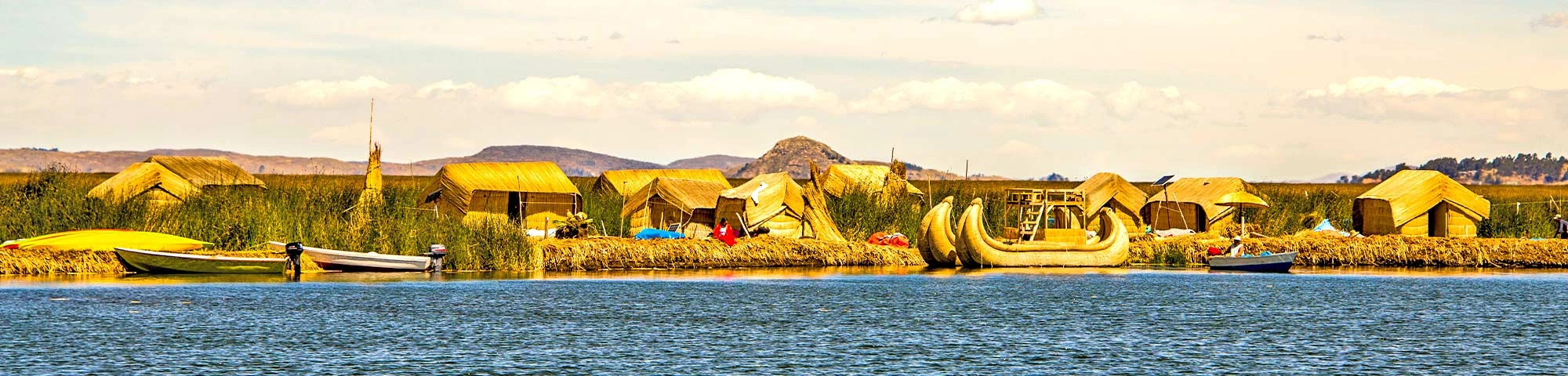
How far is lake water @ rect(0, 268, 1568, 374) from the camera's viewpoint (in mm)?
22094

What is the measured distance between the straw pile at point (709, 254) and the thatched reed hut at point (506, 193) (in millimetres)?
5938

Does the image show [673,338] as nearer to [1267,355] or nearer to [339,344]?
[339,344]

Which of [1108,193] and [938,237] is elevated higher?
[1108,193]

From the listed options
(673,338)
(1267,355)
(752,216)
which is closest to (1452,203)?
(752,216)

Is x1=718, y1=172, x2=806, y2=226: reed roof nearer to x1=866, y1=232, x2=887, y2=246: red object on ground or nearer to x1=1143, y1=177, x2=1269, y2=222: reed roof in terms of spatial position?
x1=866, y1=232, x2=887, y2=246: red object on ground

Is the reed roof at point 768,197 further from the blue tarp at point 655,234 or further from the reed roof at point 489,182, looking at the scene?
the reed roof at point 489,182

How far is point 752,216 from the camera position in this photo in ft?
152

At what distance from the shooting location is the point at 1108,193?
52.0 m

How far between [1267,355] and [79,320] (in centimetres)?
1802

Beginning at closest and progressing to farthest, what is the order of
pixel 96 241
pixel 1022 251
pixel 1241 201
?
pixel 96 241 → pixel 1022 251 → pixel 1241 201

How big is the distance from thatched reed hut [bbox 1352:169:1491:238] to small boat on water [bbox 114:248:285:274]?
32.1 metres

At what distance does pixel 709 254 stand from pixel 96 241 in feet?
47.6

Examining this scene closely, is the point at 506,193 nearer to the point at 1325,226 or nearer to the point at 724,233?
the point at 724,233

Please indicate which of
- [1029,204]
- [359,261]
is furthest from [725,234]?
[359,261]
